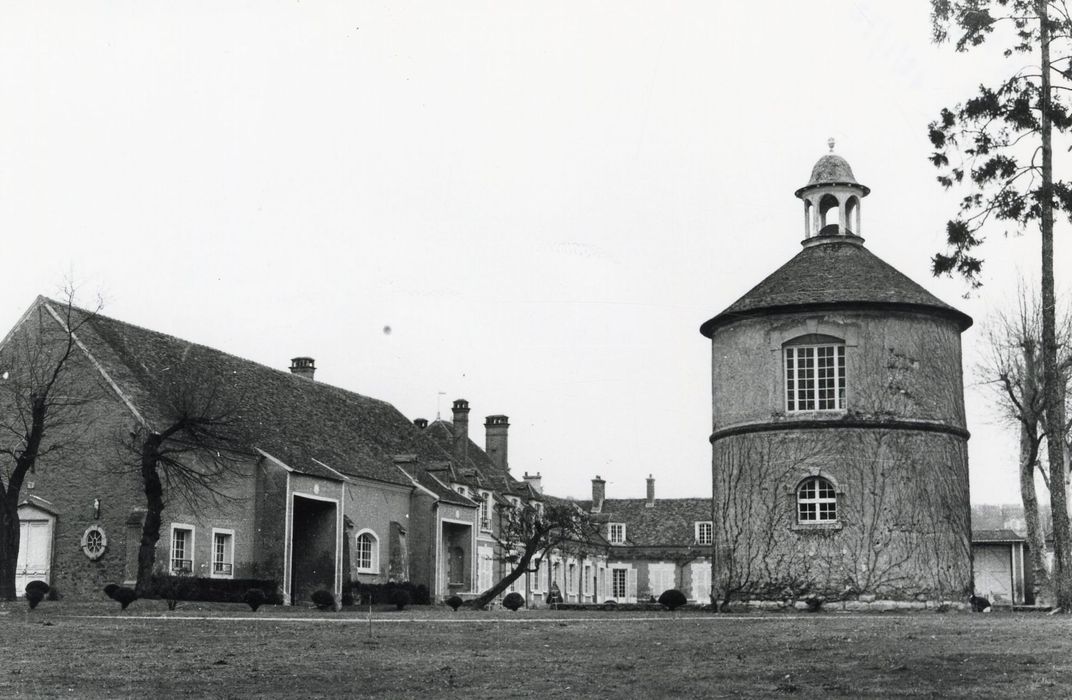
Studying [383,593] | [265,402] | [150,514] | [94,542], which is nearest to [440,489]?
[383,593]

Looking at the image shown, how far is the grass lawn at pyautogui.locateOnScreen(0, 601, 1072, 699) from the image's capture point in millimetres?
12625

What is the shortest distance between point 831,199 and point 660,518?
43.3m

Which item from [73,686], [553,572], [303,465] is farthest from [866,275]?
[553,572]

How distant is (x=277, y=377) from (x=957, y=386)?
87.3 ft

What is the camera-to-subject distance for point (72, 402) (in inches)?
1523

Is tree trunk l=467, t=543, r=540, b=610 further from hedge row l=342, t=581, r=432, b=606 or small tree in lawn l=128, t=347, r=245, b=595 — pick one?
small tree in lawn l=128, t=347, r=245, b=595

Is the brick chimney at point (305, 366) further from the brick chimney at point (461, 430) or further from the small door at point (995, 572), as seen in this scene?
the small door at point (995, 572)

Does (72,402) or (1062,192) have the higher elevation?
(1062,192)

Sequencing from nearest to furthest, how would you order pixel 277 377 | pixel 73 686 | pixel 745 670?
1. pixel 73 686
2. pixel 745 670
3. pixel 277 377

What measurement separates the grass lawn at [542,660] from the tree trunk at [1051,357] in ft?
12.7

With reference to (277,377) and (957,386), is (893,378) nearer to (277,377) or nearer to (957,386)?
(957,386)

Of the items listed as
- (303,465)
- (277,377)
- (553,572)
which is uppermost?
(277,377)

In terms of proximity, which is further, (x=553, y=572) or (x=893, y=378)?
(x=553, y=572)

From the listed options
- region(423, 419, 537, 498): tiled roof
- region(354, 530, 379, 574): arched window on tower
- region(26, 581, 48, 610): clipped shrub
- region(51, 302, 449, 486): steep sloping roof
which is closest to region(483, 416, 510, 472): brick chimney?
region(423, 419, 537, 498): tiled roof
